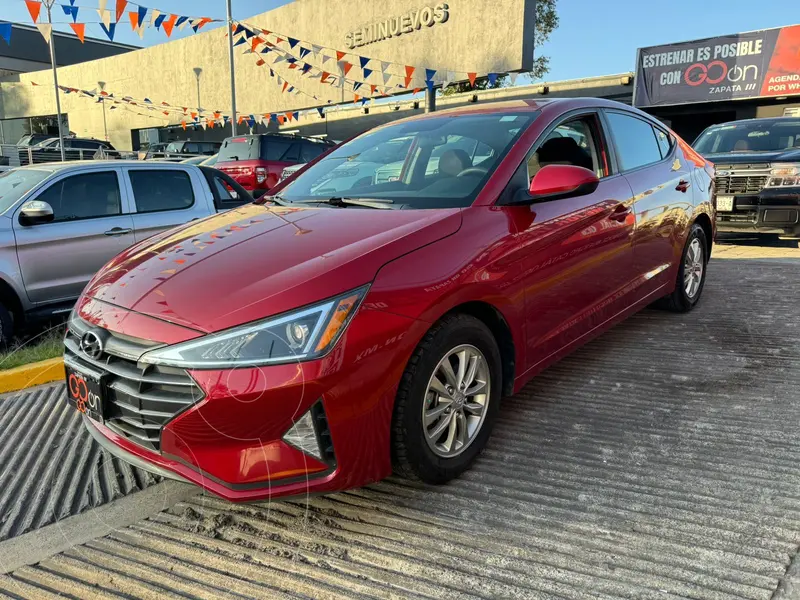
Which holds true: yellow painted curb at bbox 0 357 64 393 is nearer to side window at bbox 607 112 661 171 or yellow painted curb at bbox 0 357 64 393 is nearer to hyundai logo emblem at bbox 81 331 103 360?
hyundai logo emblem at bbox 81 331 103 360

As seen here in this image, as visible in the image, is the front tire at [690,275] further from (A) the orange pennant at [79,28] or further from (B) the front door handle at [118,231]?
(A) the orange pennant at [79,28]

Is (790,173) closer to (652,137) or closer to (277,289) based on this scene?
(652,137)

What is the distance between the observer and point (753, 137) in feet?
29.1

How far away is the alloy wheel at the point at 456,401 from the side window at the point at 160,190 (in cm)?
442

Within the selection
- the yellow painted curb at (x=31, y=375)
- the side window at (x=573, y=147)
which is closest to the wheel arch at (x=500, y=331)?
the side window at (x=573, y=147)

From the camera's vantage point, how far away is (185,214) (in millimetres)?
6082

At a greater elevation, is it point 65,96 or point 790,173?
point 65,96

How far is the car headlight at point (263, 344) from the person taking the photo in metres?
2.03

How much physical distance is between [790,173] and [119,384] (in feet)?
27.4

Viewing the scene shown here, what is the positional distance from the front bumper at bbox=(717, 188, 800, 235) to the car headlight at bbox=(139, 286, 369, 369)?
7676 millimetres

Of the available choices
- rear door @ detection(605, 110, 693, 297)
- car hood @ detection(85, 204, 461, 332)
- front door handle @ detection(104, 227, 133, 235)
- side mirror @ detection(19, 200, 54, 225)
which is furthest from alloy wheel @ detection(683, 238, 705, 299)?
side mirror @ detection(19, 200, 54, 225)

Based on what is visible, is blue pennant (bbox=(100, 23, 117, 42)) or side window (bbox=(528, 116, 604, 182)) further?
blue pennant (bbox=(100, 23, 117, 42))

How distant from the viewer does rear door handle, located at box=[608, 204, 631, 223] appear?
3.62 meters

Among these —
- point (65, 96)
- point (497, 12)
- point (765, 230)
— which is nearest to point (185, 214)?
point (765, 230)
